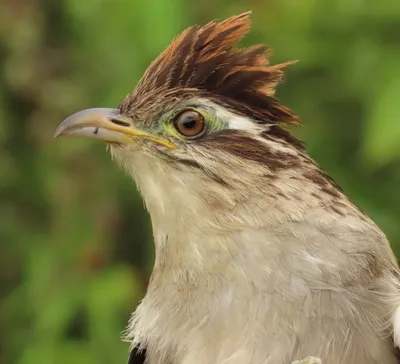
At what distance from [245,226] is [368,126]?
1326 mm

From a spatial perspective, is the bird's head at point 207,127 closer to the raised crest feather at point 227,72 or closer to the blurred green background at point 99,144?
the raised crest feather at point 227,72

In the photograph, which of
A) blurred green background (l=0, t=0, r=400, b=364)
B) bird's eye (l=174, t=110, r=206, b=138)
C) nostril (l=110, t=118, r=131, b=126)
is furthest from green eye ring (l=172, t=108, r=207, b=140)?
blurred green background (l=0, t=0, r=400, b=364)

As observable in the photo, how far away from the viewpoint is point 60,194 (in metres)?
4.71

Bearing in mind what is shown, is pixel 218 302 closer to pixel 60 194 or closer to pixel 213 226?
pixel 213 226

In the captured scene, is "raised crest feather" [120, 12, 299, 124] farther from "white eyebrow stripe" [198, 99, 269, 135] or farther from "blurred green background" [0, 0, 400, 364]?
"blurred green background" [0, 0, 400, 364]

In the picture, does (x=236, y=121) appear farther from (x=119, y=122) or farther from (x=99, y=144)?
(x=99, y=144)

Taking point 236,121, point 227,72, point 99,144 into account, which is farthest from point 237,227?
point 99,144

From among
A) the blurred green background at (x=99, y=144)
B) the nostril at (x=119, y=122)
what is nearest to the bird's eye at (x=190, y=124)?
the nostril at (x=119, y=122)

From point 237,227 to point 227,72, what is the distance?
48 cm

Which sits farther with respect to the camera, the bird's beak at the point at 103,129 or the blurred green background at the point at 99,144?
the blurred green background at the point at 99,144

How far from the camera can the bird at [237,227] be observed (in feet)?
8.61

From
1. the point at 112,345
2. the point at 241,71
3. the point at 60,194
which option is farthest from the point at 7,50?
the point at 241,71

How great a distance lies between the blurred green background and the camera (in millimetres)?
4004

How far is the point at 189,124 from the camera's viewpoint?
9.53 ft
